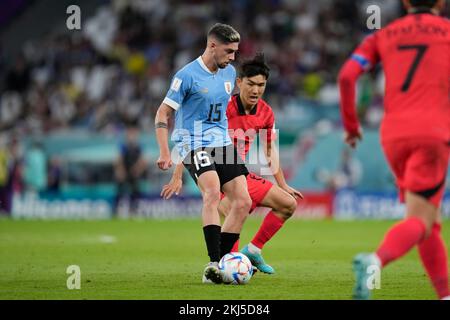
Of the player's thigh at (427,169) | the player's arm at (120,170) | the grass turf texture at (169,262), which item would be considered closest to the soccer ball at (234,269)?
the grass turf texture at (169,262)

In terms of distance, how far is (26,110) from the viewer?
84.9 feet

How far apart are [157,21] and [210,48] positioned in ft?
61.2

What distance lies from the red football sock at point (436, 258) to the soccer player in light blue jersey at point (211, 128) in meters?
2.66

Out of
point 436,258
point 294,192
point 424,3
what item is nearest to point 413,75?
point 424,3

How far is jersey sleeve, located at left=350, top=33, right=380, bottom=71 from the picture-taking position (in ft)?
22.9

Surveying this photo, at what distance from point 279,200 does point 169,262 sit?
7.64ft

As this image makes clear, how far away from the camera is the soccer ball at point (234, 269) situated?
9.01m

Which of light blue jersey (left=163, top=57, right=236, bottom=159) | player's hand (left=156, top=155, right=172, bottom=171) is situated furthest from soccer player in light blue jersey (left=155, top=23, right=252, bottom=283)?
player's hand (left=156, top=155, right=172, bottom=171)

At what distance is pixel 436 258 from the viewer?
23.2 ft

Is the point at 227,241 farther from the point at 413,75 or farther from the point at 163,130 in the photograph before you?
the point at 413,75

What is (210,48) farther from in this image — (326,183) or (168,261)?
(326,183)

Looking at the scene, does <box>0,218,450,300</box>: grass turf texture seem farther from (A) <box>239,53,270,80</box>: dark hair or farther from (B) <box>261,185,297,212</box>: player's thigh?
(A) <box>239,53,270,80</box>: dark hair

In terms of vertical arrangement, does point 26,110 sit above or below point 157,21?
below

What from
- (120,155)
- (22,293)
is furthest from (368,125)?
(22,293)
